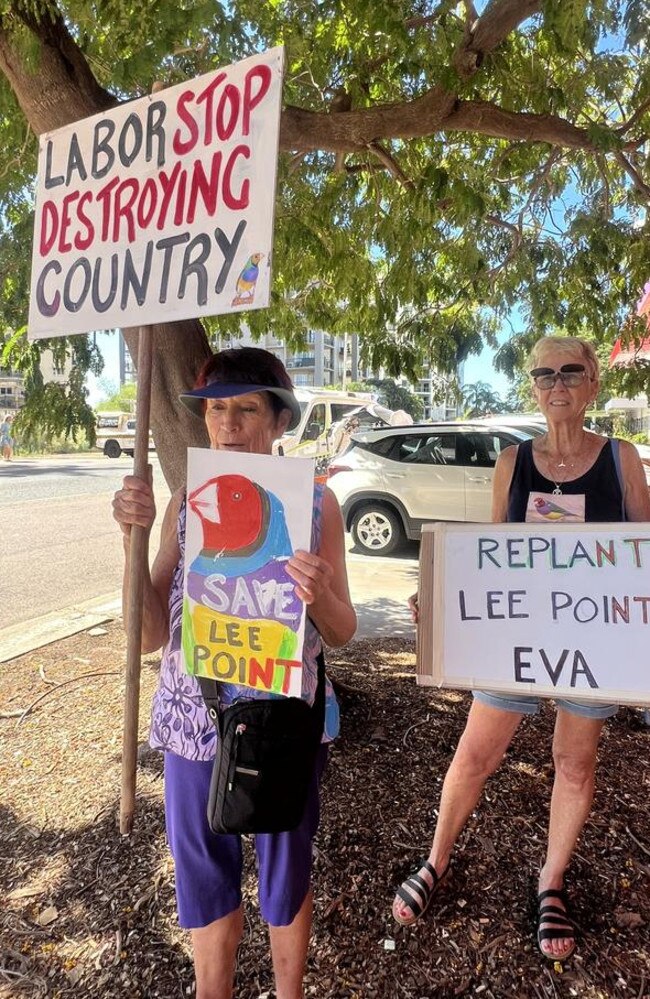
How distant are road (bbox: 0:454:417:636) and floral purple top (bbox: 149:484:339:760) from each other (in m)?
3.50

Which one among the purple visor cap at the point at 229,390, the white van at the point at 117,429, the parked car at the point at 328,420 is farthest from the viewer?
the parked car at the point at 328,420

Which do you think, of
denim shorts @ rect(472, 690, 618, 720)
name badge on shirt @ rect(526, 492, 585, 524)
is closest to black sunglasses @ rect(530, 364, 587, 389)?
name badge on shirt @ rect(526, 492, 585, 524)

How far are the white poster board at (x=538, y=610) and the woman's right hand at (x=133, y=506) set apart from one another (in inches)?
29.1

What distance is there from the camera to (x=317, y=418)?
1581 cm

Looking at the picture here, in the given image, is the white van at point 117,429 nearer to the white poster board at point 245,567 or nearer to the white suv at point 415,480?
the white suv at point 415,480

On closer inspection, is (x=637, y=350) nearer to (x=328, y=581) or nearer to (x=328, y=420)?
(x=328, y=581)

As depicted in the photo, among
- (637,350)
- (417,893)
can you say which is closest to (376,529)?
(637,350)

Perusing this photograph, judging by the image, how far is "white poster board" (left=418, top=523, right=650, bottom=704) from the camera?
5.23 ft

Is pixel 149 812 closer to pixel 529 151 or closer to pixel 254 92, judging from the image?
pixel 254 92

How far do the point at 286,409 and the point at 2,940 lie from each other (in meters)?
1.88

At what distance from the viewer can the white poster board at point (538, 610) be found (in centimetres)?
159

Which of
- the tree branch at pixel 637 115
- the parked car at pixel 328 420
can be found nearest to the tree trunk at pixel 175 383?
the tree branch at pixel 637 115

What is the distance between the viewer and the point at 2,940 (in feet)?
6.38

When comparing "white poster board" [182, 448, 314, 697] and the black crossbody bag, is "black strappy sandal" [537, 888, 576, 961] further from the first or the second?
"white poster board" [182, 448, 314, 697]
